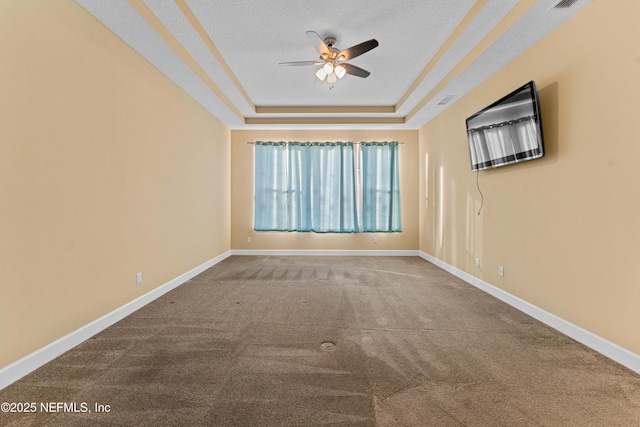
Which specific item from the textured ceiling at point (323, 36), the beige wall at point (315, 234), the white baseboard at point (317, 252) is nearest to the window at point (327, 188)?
the beige wall at point (315, 234)

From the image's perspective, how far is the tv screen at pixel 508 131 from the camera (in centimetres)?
249

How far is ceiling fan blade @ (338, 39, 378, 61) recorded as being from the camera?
8.92 ft

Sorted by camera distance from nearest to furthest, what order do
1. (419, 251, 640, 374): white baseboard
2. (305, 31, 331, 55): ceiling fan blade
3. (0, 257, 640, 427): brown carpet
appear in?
(0, 257, 640, 427): brown carpet
(419, 251, 640, 374): white baseboard
(305, 31, 331, 55): ceiling fan blade

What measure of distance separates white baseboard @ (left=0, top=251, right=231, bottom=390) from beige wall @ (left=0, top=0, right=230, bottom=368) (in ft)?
0.15

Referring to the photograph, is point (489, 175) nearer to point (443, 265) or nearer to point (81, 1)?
point (443, 265)

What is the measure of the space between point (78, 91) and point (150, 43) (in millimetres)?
893

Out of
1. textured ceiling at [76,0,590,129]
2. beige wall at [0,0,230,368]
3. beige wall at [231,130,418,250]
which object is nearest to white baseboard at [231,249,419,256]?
beige wall at [231,130,418,250]

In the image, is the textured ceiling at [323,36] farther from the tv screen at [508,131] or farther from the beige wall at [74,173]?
the tv screen at [508,131]

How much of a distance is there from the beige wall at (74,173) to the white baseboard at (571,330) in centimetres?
395

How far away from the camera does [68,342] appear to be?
6.57 feet

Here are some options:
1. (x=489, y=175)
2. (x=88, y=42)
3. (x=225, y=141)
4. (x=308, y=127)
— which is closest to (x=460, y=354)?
(x=489, y=175)

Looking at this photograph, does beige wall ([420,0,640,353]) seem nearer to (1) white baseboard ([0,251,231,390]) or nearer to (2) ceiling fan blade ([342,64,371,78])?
(2) ceiling fan blade ([342,64,371,78])

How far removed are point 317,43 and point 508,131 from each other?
2.23 m

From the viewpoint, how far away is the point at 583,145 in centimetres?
216
